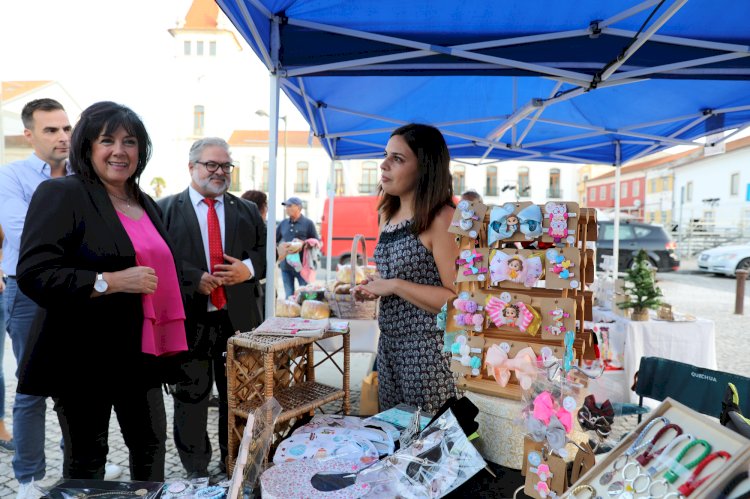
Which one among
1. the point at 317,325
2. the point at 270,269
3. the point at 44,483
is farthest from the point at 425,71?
the point at 44,483

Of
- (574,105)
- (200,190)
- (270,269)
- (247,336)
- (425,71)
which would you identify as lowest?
(247,336)

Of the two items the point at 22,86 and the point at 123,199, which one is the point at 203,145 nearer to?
the point at 123,199

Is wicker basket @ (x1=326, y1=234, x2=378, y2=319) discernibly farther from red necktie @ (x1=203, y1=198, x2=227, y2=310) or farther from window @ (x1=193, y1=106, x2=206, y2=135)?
window @ (x1=193, y1=106, x2=206, y2=135)

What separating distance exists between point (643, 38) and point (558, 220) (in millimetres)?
1688

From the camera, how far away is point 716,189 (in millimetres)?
28406

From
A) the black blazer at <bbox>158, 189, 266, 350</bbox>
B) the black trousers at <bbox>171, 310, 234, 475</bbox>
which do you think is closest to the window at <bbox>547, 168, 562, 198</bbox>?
the black blazer at <bbox>158, 189, 266, 350</bbox>

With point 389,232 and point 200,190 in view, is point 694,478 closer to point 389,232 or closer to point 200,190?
point 389,232

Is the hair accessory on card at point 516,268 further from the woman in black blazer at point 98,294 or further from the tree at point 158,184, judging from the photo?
the tree at point 158,184

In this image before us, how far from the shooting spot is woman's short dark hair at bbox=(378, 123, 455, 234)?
1644 mm

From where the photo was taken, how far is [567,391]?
3.43ft

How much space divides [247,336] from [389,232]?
2.14 feet

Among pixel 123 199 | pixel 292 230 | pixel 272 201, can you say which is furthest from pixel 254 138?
pixel 123 199

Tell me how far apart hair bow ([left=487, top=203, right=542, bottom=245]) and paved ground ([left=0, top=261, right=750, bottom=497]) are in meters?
2.12

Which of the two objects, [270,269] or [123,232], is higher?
[123,232]
